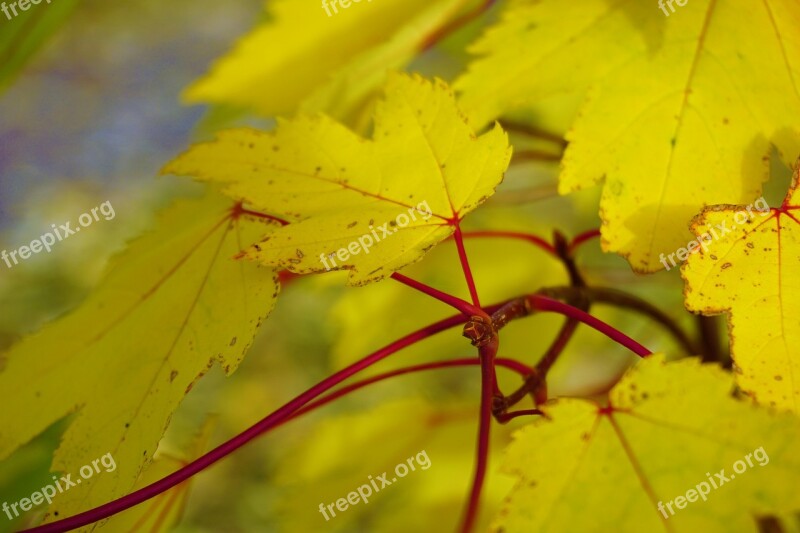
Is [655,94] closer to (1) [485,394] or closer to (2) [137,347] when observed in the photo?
(1) [485,394]

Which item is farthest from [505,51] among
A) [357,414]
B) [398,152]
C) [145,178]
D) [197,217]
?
[145,178]

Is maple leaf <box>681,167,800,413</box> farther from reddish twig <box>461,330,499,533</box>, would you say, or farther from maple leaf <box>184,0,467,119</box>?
maple leaf <box>184,0,467,119</box>

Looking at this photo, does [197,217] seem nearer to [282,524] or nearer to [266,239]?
[266,239]

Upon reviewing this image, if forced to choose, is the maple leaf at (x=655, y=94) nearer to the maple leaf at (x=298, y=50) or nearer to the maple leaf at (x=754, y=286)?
the maple leaf at (x=754, y=286)

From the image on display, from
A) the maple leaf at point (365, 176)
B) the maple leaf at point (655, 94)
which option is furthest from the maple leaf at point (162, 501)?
the maple leaf at point (655, 94)

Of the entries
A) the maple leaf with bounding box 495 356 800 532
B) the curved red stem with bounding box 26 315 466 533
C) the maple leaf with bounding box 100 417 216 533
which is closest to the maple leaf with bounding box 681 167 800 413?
the maple leaf with bounding box 495 356 800 532

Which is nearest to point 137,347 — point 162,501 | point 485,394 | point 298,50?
point 162,501
